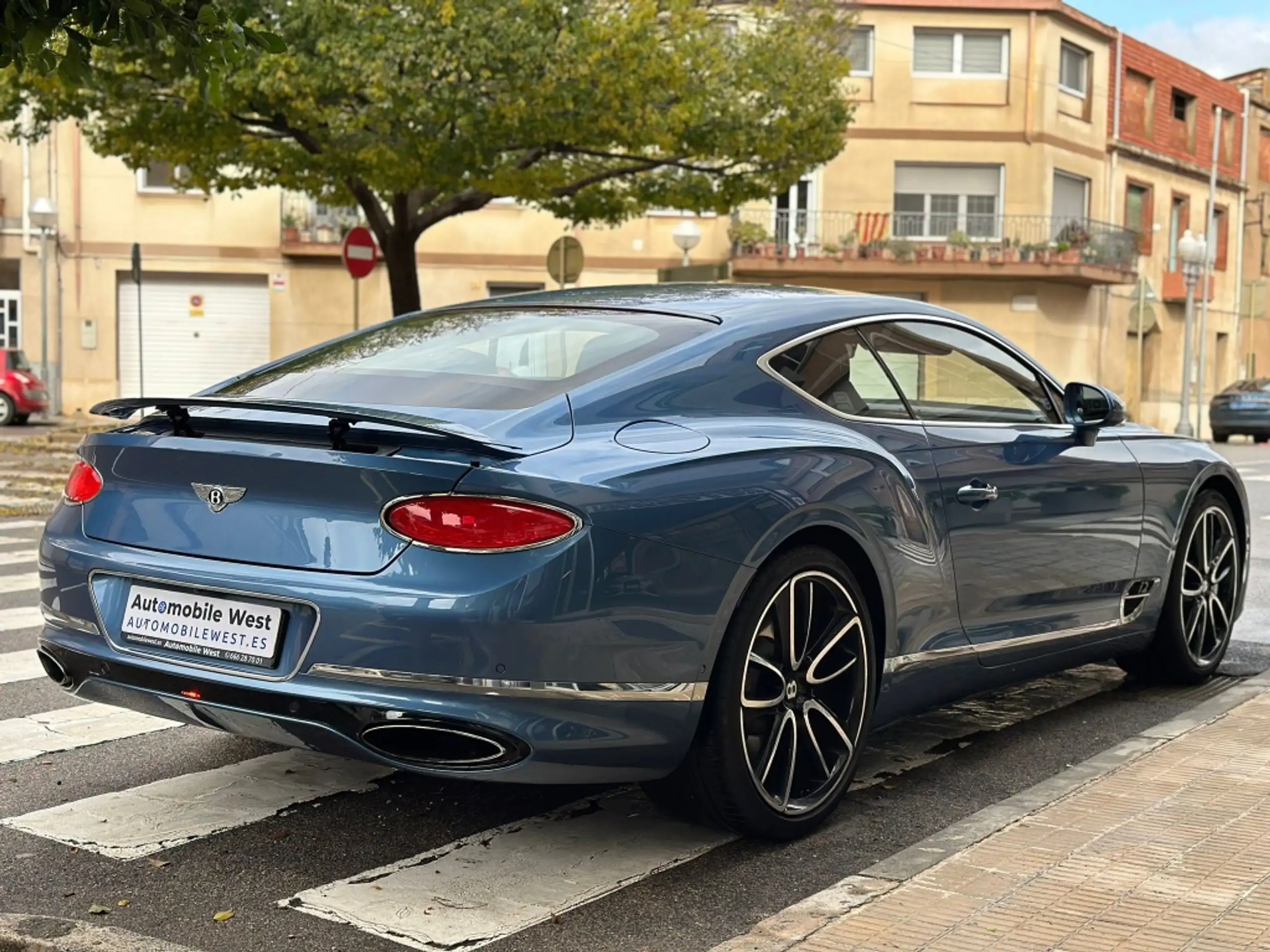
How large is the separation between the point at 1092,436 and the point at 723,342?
5.90ft

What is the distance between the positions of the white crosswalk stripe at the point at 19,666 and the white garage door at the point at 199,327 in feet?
95.9

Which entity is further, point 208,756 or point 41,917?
point 208,756

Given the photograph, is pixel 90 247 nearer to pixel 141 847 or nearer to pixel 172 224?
pixel 172 224

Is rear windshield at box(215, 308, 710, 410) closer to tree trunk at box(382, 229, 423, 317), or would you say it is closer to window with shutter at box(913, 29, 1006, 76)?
tree trunk at box(382, 229, 423, 317)

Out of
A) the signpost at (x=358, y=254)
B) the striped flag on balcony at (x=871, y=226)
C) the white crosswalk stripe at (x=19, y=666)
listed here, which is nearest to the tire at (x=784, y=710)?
the white crosswalk stripe at (x=19, y=666)

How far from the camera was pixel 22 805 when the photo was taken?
457cm

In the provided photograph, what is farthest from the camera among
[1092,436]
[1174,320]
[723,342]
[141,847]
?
[1174,320]

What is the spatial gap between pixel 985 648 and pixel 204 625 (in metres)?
2.37

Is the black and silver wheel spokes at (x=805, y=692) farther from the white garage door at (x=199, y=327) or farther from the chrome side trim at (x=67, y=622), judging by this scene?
the white garage door at (x=199, y=327)

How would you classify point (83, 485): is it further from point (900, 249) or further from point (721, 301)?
point (900, 249)

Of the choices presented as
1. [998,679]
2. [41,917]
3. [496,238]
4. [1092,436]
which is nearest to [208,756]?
[41,917]

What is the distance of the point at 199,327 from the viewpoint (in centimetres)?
3553

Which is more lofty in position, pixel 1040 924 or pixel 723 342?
pixel 723 342

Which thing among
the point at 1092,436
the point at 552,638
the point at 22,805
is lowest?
the point at 22,805
